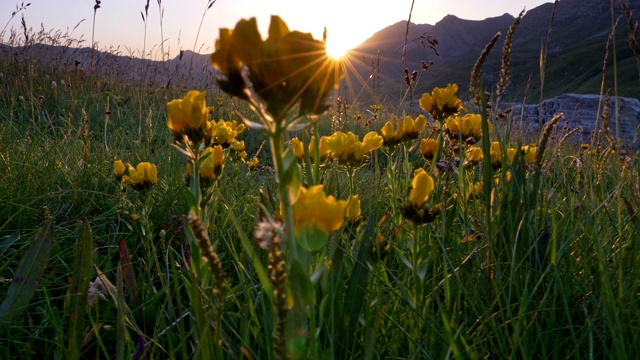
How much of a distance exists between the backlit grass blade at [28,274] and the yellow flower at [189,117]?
0.40 m

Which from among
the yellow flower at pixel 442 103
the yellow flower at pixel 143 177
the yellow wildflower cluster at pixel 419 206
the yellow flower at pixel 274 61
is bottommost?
the yellow flower at pixel 143 177

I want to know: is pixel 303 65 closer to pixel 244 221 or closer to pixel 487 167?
pixel 487 167

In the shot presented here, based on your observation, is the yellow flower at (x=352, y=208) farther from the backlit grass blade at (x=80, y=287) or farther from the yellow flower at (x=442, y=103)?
the yellow flower at (x=442, y=103)

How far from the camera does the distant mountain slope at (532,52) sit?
5200 centimetres

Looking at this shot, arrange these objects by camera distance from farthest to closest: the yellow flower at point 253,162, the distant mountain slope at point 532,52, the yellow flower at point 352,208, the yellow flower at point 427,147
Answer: the distant mountain slope at point 532,52 → the yellow flower at point 253,162 → the yellow flower at point 427,147 → the yellow flower at point 352,208

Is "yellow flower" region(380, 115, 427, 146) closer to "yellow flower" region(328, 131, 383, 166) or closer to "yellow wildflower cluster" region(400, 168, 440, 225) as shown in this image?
"yellow flower" region(328, 131, 383, 166)

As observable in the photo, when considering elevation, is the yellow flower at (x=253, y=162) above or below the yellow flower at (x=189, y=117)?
below

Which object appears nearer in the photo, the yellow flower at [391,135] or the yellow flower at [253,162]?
the yellow flower at [391,135]

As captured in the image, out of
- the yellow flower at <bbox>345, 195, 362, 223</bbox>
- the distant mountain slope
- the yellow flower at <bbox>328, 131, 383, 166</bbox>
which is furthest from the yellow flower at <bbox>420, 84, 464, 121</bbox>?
the distant mountain slope

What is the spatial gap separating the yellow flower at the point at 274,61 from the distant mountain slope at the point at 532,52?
83.0 feet

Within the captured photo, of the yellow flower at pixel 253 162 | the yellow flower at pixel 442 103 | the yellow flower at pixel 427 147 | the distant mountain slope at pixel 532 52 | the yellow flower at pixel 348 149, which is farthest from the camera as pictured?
the distant mountain slope at pixel 532 52

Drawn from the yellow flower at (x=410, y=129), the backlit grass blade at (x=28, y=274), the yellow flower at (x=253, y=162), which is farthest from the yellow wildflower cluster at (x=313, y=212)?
the yellow flower at (x=253, y=162)

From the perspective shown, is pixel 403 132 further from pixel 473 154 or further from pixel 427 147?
pixel 473 154

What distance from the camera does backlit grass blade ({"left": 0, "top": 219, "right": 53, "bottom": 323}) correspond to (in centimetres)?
108
